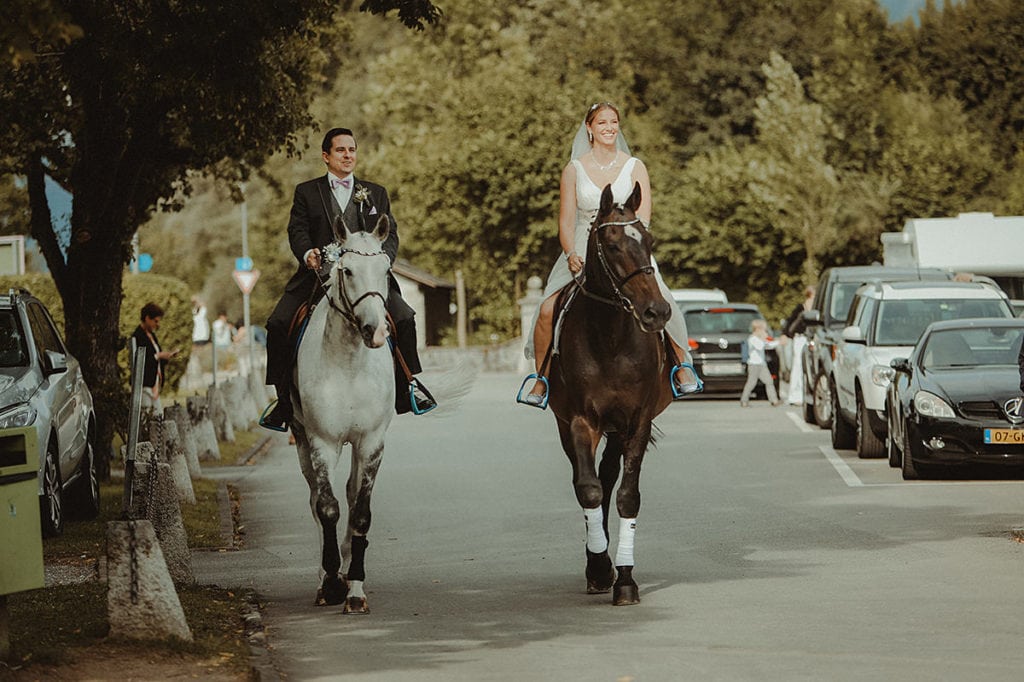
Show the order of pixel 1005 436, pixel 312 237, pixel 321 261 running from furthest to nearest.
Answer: pixel 1005 436 < pixel 312 237 < pixel 321 261

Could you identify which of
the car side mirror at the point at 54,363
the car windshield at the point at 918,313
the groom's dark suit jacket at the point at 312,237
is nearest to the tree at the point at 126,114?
the car side mirror at the point at 54,363

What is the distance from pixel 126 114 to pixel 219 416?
8312mm

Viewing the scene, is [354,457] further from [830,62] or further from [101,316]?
[830,62]

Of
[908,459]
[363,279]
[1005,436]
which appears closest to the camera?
[363,279]

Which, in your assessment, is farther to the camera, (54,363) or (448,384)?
(54,363)

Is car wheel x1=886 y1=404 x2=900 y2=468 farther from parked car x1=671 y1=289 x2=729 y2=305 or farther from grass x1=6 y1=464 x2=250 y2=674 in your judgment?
parked car x1=671 y1=289 x2=729 y2=305

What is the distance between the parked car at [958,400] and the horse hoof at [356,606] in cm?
860

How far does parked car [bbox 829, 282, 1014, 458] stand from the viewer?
20.7 m

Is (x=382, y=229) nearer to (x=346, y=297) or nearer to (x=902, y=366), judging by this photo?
(x=346, y=297)

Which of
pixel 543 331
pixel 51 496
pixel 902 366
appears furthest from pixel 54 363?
pixel 902 366

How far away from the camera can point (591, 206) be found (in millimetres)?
11234

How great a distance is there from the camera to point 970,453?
17297 millimetres

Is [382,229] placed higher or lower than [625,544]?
higher

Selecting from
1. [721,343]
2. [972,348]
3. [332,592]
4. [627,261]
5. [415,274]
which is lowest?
[332,592]
